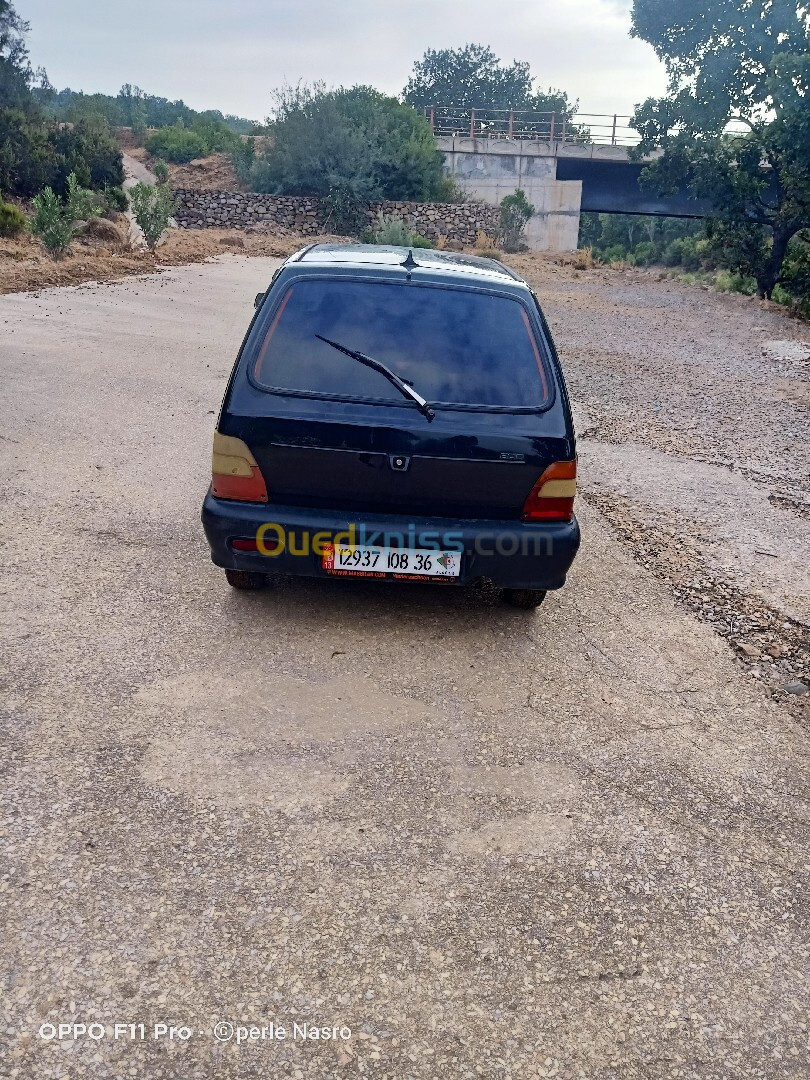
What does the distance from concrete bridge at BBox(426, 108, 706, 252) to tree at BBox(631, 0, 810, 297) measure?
15040 millimetres

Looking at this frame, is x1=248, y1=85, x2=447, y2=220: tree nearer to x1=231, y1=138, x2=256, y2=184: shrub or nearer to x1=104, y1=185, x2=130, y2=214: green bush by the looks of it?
x1=231, y1=138, x2=256, y2=184: shrub

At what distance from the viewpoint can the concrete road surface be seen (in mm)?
2088

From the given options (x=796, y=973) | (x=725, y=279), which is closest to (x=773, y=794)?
(x=796, y=973)

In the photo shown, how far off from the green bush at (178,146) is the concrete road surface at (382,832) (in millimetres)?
45403

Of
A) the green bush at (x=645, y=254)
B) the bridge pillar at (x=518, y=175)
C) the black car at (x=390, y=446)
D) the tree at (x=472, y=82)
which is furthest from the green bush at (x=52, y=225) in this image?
the tree at (x=472, y=82)

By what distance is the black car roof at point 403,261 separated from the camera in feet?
13.7

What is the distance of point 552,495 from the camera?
384 cm

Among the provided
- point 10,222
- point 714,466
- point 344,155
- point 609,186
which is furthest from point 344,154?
point 714,466

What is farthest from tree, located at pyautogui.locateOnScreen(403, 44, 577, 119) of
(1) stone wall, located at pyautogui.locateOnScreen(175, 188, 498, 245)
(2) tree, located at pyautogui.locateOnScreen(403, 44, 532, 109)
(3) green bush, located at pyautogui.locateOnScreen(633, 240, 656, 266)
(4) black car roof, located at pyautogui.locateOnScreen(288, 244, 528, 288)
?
(4) black car roof, located at pyautogui.locateOnScreen(288, 244, 528, 288)

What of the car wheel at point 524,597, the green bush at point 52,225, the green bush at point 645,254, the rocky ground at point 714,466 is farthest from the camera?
the green bush at point 645,254

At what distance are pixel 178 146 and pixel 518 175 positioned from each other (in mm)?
17892

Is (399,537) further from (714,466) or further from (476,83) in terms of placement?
(476,83)

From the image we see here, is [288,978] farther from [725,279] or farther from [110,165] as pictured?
[110,165]

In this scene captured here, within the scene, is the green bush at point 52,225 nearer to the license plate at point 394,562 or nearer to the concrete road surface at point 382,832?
the concrete road surface at point 382,832
